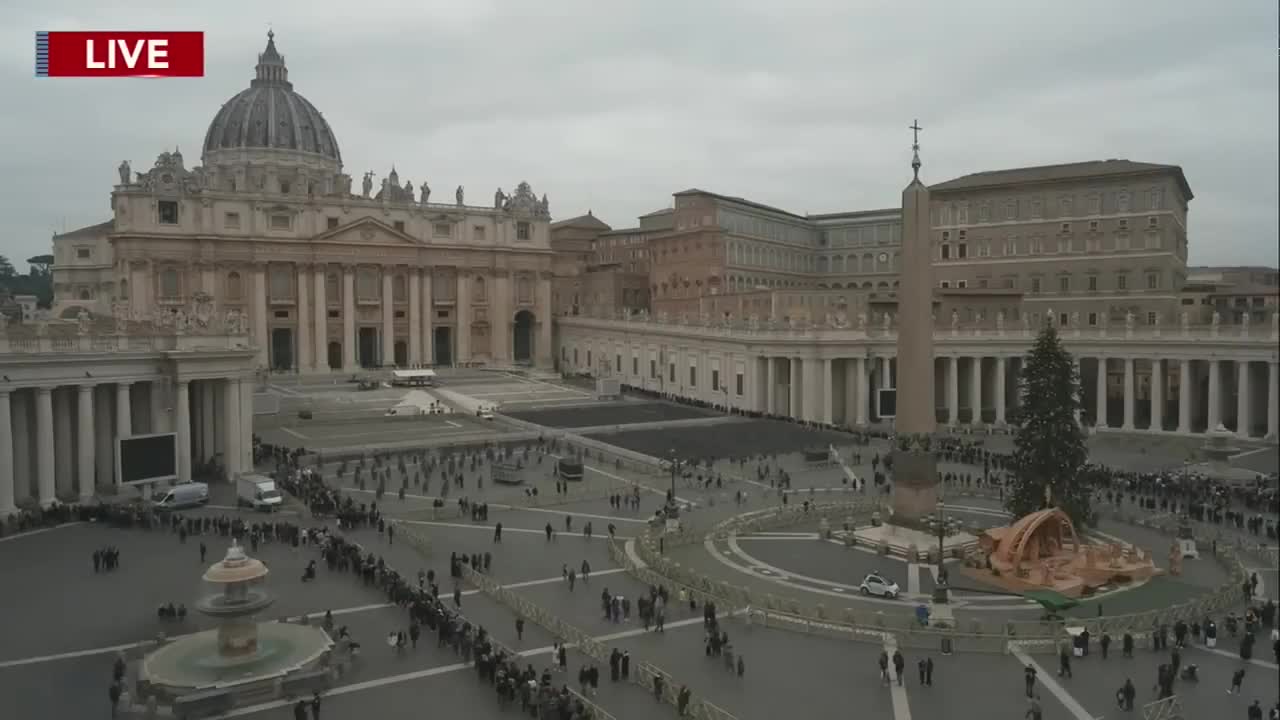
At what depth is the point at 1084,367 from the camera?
56.7m

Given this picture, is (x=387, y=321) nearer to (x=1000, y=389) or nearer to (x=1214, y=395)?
(x=1000, y=389)

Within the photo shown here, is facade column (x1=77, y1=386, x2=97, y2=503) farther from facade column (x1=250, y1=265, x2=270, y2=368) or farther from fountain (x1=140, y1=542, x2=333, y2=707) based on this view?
facade column (x1=250, y1=265, x2=270, y2=368)

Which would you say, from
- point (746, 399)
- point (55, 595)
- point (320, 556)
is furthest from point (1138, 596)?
point (746, 399)

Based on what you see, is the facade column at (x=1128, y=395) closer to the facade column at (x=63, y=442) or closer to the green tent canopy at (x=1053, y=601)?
the green tent canopy at (x=1053, y=601)

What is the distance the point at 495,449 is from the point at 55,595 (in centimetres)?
2434

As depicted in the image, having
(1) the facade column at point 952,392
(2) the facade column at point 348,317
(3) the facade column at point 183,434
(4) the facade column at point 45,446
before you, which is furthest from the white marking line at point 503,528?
(2) the facade column at point 348,317

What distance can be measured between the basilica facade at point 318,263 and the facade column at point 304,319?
11 cm

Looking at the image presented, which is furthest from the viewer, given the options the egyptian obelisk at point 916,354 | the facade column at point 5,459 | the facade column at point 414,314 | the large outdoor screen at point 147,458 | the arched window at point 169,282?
the facade column at point 414,314

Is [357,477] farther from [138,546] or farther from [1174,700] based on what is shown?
[1174,700]

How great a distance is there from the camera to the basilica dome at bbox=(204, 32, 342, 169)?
9900 cm

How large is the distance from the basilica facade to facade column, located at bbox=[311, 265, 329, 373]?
11 cm

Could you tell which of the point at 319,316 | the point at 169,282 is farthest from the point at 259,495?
the point at 319,316

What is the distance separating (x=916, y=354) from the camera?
2741cm

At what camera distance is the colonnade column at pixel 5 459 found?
3045cm
